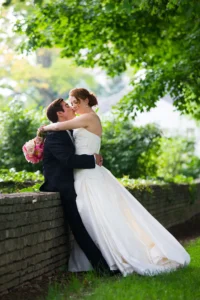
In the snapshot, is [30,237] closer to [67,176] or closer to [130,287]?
[130,287]

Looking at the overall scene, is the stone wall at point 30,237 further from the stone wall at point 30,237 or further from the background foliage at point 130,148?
the background foliage at point 130,148

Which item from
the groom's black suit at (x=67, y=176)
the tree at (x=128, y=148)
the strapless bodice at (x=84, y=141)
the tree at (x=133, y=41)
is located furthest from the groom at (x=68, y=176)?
the tree at (x=128, y=148)

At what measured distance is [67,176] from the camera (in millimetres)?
9773

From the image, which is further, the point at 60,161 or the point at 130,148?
the point at 130,148

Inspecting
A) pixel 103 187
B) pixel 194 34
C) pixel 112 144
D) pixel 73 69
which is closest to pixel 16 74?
pixel 73 69

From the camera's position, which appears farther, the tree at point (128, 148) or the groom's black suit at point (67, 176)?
the tree at point (128, 148)

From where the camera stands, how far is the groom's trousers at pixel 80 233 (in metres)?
9.54

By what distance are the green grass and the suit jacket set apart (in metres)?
1.16

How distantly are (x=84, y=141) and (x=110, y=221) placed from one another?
1.09 meters

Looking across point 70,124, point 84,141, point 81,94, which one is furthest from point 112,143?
point 70,124

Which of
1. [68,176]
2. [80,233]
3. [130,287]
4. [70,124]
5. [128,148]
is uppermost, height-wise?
[70,124]

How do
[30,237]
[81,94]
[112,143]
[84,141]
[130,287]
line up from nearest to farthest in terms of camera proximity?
1. [130,287]
2. [30,237]
3. [84,141]
4. [81,94]
5. [112,143]

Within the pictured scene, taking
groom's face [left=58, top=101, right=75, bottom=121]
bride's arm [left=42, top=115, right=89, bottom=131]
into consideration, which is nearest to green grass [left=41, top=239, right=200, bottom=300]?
bride's arm [left=42, top=115, right=89, bottom=131]

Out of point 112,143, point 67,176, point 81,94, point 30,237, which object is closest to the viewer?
point 30,237
